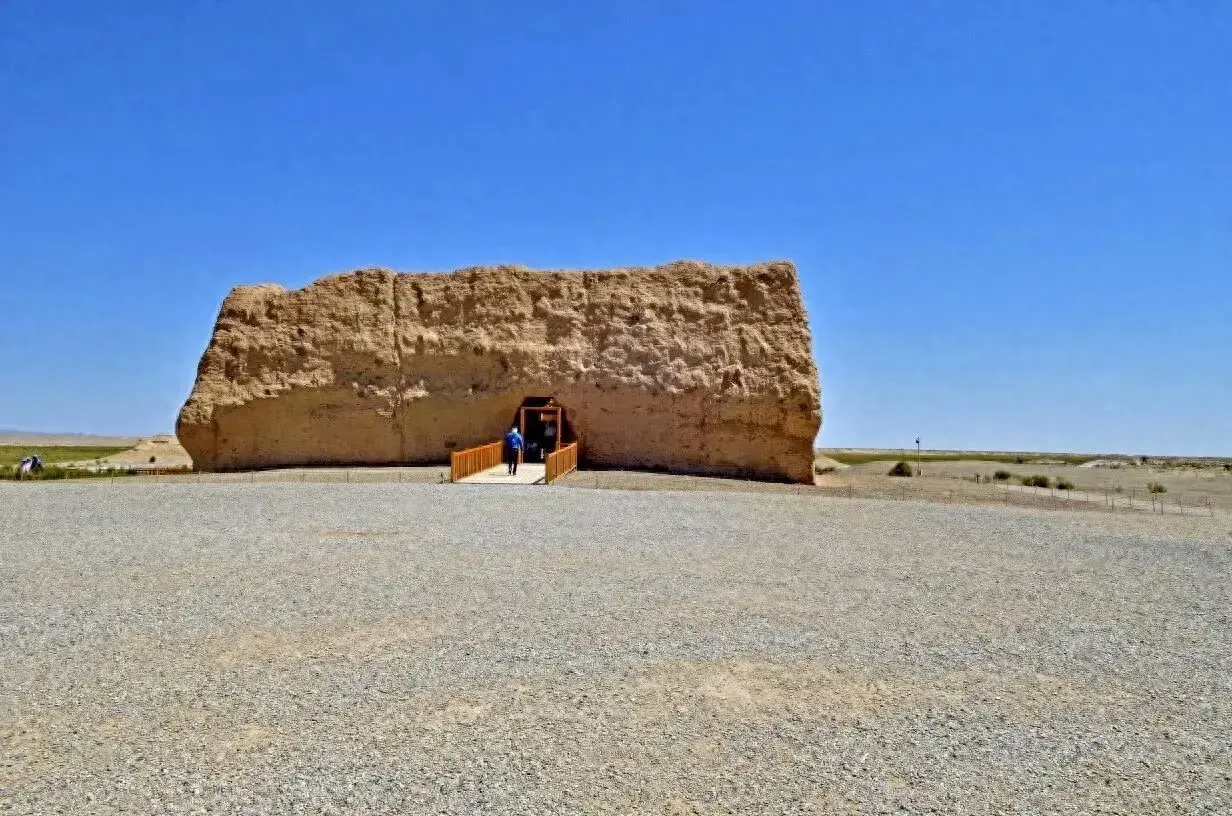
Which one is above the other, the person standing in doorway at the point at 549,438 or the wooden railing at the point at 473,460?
the person standing in doorway at the point at 549,438

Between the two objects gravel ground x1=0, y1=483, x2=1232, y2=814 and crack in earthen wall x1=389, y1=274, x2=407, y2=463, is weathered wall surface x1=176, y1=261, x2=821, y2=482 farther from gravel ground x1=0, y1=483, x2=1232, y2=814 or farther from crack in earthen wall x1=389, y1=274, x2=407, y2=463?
gravel ground x1=0, y1=483, x2=1232, y2=814

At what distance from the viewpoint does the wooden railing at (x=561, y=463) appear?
771 inches

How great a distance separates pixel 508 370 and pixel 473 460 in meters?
4.65

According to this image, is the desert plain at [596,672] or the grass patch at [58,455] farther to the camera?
the grass patch at [58,455]

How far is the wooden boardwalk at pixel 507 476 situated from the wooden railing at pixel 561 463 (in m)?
0.23

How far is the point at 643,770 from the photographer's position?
4.51 meters

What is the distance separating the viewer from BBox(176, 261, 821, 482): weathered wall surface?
24906mm

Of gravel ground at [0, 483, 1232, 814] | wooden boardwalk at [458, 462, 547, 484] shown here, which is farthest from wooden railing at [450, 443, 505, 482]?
gravel ground at [0, 483, 1232, 814]

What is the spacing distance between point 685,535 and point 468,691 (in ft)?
22.6

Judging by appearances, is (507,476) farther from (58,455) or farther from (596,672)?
(58,455)

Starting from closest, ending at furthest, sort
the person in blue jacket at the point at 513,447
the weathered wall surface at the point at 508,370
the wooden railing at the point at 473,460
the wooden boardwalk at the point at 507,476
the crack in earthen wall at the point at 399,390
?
the wooden boardwalk at the point at 507,476 < the wooden railing at the point at 473,460 < the person in blue jacket at the point at 513,447 < the weathered wall surface at the point at 508,370 < the crack in earthen wall at the point at 399,390

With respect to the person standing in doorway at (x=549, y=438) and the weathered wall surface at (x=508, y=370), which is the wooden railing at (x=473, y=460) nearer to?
the person standing in doorway at (x=549, y=438)

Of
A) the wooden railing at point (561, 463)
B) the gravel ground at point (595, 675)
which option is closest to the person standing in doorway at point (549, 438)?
the wooden railing at point (561, 463)

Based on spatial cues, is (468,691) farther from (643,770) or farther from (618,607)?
(618,607)
